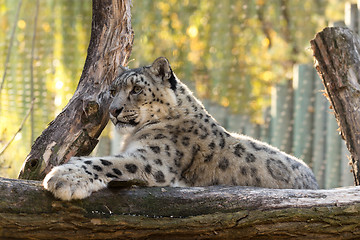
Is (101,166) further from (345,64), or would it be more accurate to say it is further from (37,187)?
(345,64)

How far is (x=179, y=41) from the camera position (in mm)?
7406

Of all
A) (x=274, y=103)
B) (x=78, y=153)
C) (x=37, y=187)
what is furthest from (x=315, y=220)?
(x=274, y=103)

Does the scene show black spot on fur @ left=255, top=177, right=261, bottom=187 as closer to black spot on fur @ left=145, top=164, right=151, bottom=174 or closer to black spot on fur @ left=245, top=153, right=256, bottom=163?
black spot on fur @ left=245, top=153, right=256, bottom=163

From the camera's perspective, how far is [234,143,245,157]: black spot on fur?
3.16m

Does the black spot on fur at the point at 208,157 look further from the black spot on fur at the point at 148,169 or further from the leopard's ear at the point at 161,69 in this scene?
the leopard's ear at the point at 161,69

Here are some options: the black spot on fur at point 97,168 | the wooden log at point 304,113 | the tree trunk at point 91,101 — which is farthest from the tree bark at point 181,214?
the wooden log at point 304,113

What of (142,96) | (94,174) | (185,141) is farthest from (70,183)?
(142,96)

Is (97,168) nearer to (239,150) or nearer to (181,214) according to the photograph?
(181,214)

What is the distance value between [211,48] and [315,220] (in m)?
5.10

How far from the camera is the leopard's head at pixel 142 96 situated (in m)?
3.24

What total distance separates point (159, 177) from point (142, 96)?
2.23 feet

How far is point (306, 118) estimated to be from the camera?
260 inches

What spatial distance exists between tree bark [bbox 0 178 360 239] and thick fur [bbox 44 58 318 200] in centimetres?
41

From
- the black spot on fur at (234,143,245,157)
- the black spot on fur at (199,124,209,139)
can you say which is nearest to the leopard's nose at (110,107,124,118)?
the black spot on fur at (199,124,209,139)
